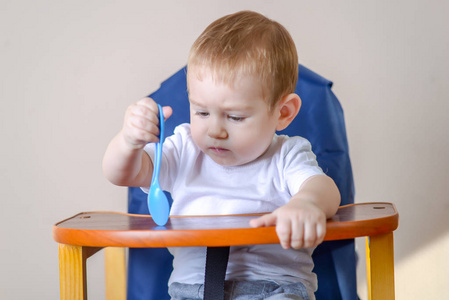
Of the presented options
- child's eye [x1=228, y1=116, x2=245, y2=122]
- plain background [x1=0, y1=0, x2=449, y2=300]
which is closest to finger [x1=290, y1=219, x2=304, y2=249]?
child's eye [x1=228, y1=116, x2=245, y2=122]

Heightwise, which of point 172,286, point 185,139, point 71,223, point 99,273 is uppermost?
point 185,139

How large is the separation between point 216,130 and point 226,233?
214 millimetres

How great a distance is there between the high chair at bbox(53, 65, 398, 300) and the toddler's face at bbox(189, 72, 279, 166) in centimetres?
12

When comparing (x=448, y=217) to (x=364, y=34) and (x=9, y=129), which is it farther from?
(x=9, y=129)

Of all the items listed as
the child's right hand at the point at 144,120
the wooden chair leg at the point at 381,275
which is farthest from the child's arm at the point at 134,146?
the wooden chair leg at the point at 381,275

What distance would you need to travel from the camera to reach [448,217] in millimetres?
1511

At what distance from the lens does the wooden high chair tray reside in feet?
2.35

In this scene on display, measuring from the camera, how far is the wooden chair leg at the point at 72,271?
789 mm

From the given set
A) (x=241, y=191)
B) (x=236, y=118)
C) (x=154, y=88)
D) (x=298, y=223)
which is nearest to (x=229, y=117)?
(x=236, y=118)

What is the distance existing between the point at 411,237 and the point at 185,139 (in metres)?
0.83

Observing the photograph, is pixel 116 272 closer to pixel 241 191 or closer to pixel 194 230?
pixel 241 191

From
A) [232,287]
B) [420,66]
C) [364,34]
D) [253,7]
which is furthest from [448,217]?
[232,287]

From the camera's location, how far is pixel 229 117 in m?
0.89

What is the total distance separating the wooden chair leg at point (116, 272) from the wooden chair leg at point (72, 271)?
366 millimetres
